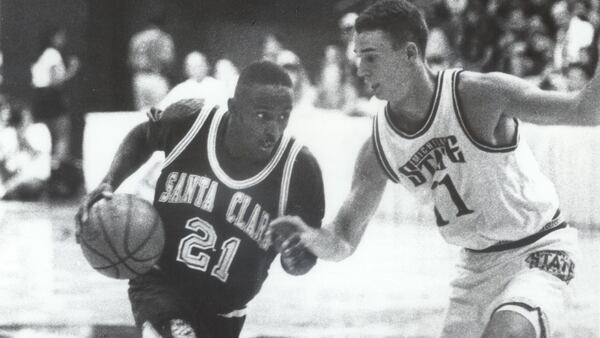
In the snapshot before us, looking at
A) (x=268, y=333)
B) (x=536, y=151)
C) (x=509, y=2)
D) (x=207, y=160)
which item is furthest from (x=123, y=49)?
(x=207, y=160)

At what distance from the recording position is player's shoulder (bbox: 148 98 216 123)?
355 centimetres

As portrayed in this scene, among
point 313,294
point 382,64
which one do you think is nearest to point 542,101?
point 382,64

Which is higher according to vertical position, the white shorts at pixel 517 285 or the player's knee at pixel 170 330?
the white shorts at pixel 517 285

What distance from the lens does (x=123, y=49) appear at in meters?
12.8

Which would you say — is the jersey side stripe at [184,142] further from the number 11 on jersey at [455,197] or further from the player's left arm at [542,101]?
the player's left arm at [542,101]

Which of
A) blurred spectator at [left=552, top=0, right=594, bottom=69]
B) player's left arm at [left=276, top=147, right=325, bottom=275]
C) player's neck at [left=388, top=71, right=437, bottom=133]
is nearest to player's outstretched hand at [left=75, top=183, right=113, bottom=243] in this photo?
player's left arm at [left=276, top=147, right=325, bottom=275]

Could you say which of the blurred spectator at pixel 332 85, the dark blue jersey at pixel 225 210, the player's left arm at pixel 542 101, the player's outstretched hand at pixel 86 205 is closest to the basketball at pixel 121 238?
the player's outstretched hand at pixel 86 205

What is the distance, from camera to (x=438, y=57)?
9875 millimetres

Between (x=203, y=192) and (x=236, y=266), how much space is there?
0.32m

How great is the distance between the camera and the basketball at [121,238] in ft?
10.6

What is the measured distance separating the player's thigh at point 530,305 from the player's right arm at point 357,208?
2.04 ft

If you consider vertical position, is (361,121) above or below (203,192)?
below

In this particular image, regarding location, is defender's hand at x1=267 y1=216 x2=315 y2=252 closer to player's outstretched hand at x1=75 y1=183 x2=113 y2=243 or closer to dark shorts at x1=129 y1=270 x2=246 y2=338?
dark shorts at x1=129 y1=270 x2=246 y2=338

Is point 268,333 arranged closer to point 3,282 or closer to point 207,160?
point 207,160
